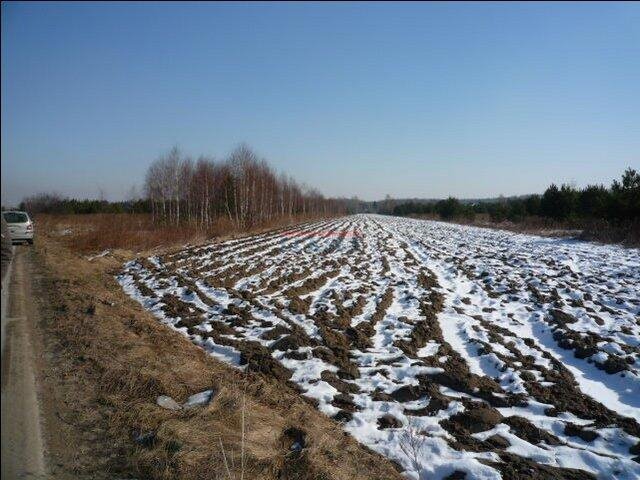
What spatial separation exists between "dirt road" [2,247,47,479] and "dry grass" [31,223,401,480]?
0.32 metres

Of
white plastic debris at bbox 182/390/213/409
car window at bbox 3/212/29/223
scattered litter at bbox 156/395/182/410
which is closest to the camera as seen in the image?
scattered litter at bbox 156/395/182/410

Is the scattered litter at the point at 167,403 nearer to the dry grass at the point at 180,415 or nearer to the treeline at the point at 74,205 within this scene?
the dry grass at the point at 180,415

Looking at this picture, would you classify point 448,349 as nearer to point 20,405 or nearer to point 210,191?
point 20,405

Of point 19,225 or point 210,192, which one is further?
point 210,192

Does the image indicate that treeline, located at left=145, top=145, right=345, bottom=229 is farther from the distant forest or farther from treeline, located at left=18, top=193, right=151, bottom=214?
treeline, located at left=18, top=193, right=151, bottom=214

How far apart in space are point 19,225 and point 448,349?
63.9ft

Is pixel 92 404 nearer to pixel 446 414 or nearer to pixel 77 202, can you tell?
pixel 446 414

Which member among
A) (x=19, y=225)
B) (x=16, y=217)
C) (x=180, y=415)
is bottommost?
(x=180, y=415)

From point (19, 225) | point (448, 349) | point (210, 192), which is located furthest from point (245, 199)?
point (448, 349)

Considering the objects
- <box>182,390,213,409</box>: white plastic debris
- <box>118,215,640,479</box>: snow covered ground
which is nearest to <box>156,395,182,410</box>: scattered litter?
<box>182,390,213,409</box>: white plastic debris

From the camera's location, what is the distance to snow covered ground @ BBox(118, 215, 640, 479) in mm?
4535

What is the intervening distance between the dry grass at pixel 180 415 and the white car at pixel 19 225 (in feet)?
45.0

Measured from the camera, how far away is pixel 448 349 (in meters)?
7.17

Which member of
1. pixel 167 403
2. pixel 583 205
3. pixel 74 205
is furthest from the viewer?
pixel 74 205
